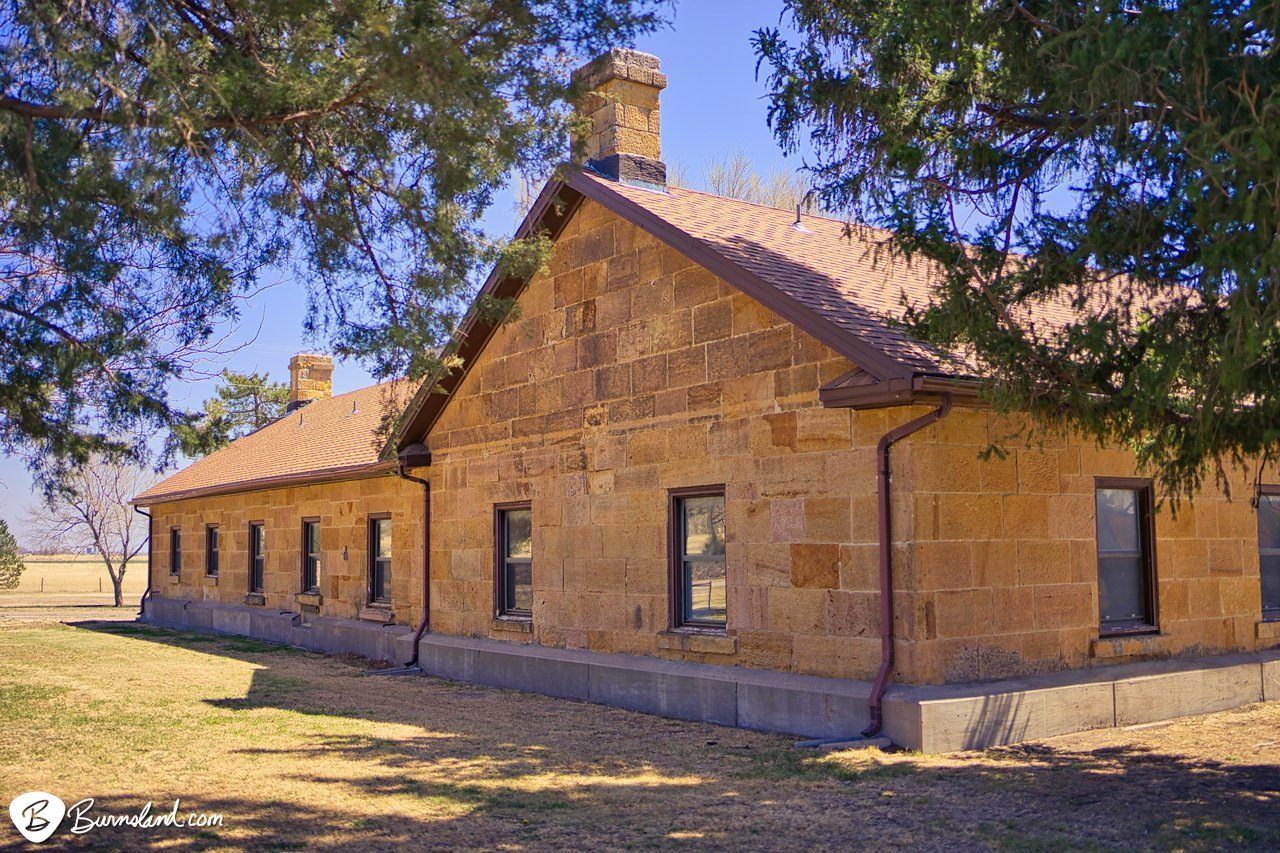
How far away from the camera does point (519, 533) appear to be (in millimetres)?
→ 14828

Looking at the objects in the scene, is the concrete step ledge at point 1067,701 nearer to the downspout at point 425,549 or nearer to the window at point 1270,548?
the window at point 1270,548

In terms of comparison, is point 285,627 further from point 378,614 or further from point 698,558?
point 698,558

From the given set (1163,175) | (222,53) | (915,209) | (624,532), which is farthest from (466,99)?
(624,532)

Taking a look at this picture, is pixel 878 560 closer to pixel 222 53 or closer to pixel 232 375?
pixel 222 53

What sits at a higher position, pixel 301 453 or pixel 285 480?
pixel 301 453

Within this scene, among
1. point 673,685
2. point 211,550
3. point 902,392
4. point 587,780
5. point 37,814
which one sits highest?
point 902,392

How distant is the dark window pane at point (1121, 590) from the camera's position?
1138 cm

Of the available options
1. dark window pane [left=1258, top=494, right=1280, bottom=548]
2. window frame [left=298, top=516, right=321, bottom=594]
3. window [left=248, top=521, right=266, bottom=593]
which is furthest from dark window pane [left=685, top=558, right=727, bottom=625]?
window [left=248, top=521, right=266, bottom=593]

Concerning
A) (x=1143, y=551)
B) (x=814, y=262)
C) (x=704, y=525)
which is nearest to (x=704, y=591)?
(x=704, y=525)

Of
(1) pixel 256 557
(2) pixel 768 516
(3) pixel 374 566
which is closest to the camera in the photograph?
(2) pixel 768 516

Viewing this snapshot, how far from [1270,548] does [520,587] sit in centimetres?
868

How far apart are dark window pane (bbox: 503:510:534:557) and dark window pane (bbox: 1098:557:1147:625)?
651cm

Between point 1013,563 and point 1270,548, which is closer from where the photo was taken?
point 1013,563

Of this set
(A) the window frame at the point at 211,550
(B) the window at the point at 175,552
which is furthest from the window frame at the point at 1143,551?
(B) the window at the point at 175,552
